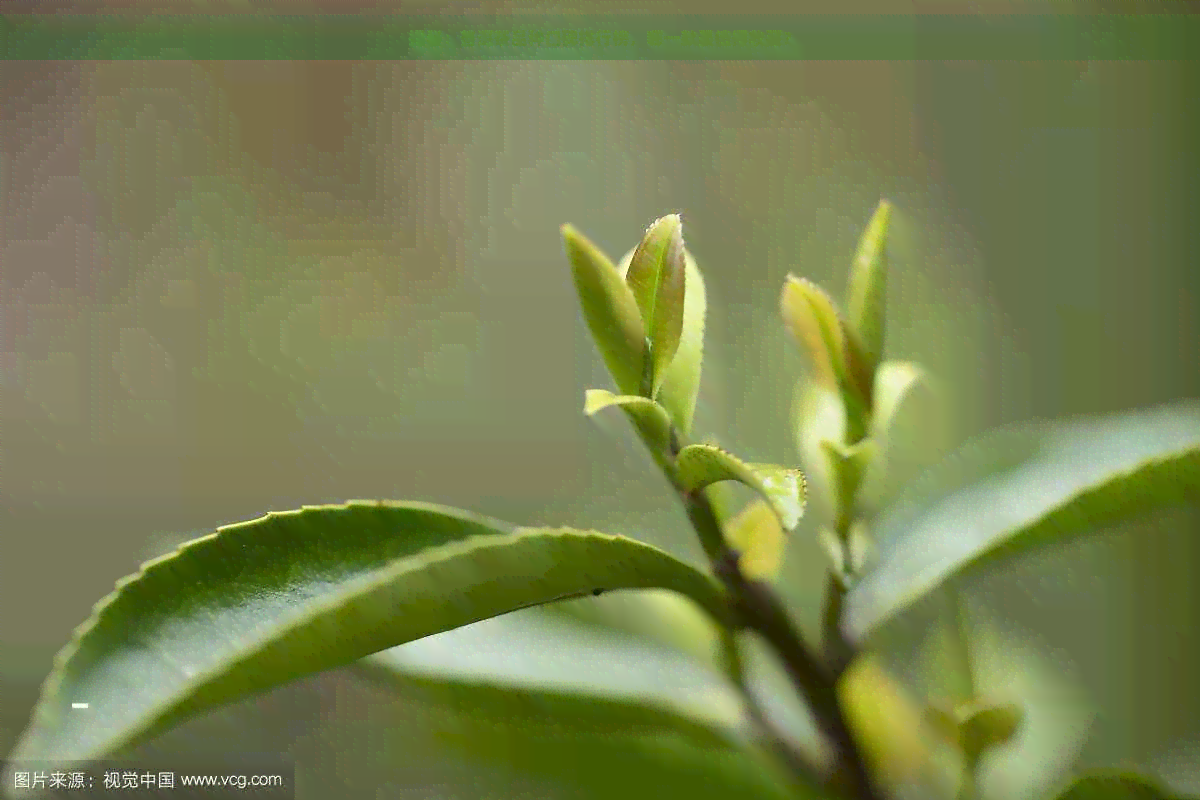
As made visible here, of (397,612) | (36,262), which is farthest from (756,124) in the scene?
(397,612)

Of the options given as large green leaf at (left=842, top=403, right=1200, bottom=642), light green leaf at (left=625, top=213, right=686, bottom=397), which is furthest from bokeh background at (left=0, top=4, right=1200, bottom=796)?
light green leaf at (left=625, top=213, right=686, bottom=397)

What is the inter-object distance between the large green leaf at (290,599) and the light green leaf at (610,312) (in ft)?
0.26

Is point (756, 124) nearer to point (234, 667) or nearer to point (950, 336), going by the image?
point (950, 336)

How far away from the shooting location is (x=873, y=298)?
0.45 m

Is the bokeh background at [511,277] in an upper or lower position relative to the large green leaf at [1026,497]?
upper

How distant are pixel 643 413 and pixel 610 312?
0.15 feet

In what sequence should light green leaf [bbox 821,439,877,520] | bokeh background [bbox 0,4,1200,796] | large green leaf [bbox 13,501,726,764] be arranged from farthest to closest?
bokeh background [bbox 0,4,1200,796], light green leaf [bbox 821,439,877,520], large green leaf [bbox 13,501,726,764]

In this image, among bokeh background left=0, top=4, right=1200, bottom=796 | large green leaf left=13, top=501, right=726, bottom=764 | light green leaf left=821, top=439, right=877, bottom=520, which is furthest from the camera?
bokeh background left=0, top=4, right=1200, bottom=796

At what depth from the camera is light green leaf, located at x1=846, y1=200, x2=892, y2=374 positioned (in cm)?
45

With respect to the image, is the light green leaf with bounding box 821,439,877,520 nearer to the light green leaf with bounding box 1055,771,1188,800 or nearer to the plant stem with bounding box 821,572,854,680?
the plant stem with bounding box 821,572,854,680

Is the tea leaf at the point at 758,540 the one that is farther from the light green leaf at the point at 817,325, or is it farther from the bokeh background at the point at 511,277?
the bokeh background at the point at 511,277

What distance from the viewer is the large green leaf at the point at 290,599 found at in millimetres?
331

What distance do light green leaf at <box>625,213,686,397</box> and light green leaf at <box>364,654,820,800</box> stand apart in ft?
0.60

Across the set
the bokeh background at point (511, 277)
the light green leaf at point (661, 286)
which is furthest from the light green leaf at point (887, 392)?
the bokeh background at point (511, 277)
